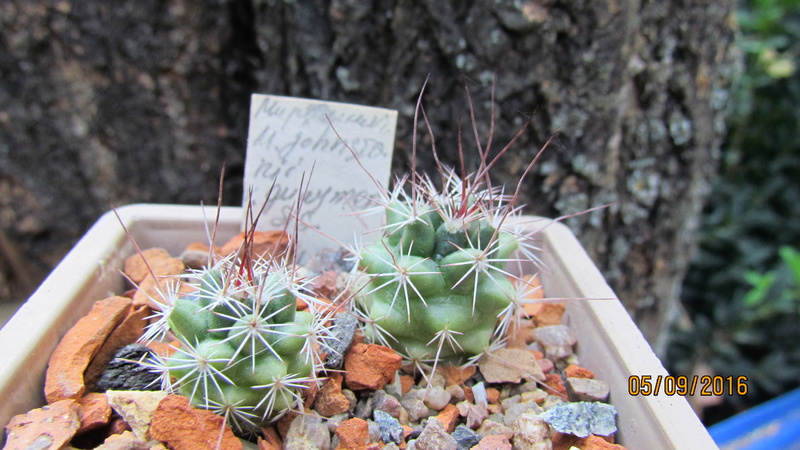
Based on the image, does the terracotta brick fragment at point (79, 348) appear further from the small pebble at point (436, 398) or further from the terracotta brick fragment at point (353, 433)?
the small pebble at point (436, 398)

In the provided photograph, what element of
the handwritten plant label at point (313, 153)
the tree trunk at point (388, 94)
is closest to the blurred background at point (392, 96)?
the tree trunk at point (388, 94)

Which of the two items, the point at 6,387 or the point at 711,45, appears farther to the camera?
the point at 711,45

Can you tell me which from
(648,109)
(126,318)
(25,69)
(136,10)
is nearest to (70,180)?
(25,69)

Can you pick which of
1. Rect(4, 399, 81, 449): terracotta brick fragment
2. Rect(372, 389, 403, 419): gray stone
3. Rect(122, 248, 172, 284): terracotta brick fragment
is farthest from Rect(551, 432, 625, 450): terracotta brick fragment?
Rect(122, 248, 172, 284): terracotta brick fragment

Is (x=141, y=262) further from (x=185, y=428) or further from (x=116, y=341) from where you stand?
(x=185, y=428)

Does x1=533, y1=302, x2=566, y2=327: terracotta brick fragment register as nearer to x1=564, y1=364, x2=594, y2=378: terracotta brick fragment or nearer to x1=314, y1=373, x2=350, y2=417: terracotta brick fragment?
x1=564, y1=364, x2=594, y2=378: terracotta brick fragment

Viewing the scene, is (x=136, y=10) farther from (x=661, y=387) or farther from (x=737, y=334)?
(x=737, y=334)
